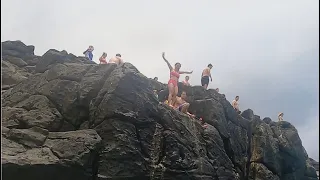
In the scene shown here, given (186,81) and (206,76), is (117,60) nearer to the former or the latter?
(186,81)

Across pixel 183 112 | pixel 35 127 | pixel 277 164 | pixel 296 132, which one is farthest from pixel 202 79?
pixel 35 127

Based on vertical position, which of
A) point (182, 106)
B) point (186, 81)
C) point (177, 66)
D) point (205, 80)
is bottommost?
point (182, 106)

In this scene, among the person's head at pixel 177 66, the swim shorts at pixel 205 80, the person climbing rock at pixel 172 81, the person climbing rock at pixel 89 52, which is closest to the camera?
the person climbing rock at pixel 172 81

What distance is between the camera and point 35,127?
15977 millimetres

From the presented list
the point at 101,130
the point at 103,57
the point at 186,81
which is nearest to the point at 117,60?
the point at 103,57

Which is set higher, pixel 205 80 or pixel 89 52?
pixel 89 52

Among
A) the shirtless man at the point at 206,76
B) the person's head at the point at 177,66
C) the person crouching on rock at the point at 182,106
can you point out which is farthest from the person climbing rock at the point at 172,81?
the shirtless man at the point at 206,76

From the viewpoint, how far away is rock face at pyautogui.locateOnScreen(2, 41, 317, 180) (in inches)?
591

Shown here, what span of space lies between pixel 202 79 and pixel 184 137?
380 inches

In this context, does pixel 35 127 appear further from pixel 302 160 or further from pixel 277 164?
pixel 302 160

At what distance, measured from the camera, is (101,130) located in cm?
1723

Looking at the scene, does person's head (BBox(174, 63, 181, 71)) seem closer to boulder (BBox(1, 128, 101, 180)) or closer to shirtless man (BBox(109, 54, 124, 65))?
shirtless man (BBox(109, 54, 124, 65))

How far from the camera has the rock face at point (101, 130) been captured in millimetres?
15023

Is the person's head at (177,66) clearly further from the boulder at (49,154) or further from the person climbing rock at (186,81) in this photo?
the boulder at (49,154)
